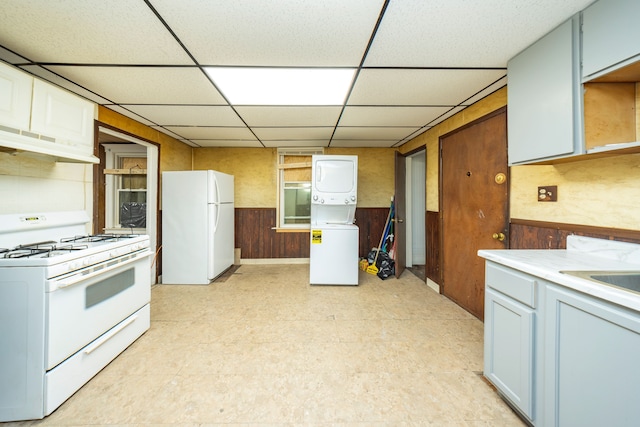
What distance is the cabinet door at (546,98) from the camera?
1.36 m

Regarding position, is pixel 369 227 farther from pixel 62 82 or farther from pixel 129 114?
pixel 62 82

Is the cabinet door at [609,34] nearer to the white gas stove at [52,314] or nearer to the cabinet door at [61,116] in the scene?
the white gas stove at [52,314]

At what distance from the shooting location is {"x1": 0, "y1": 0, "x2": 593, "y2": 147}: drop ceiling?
51.9 inches

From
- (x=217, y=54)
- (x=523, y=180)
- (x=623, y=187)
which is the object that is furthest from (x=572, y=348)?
(x=217, y=54)

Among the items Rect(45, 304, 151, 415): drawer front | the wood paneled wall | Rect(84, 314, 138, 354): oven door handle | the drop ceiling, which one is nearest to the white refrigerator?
the drop ceiling

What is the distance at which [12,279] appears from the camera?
1.38 meters

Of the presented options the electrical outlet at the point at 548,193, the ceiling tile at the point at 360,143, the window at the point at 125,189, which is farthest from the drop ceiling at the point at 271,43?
the window at the point at 125,189

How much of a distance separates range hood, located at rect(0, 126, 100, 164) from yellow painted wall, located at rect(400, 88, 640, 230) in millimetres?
3537

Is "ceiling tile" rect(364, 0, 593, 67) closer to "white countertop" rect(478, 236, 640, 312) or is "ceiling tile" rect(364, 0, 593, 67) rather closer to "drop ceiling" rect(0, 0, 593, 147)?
"drop ceiling" rect(0, 0, 593, 147)

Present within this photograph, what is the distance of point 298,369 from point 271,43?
2.25 metres

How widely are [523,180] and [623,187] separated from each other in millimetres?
665

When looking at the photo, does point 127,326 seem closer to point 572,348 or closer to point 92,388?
point 92,388

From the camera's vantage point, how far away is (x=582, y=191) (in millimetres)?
1610

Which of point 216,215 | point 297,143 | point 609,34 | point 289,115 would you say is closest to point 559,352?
point 609,34
